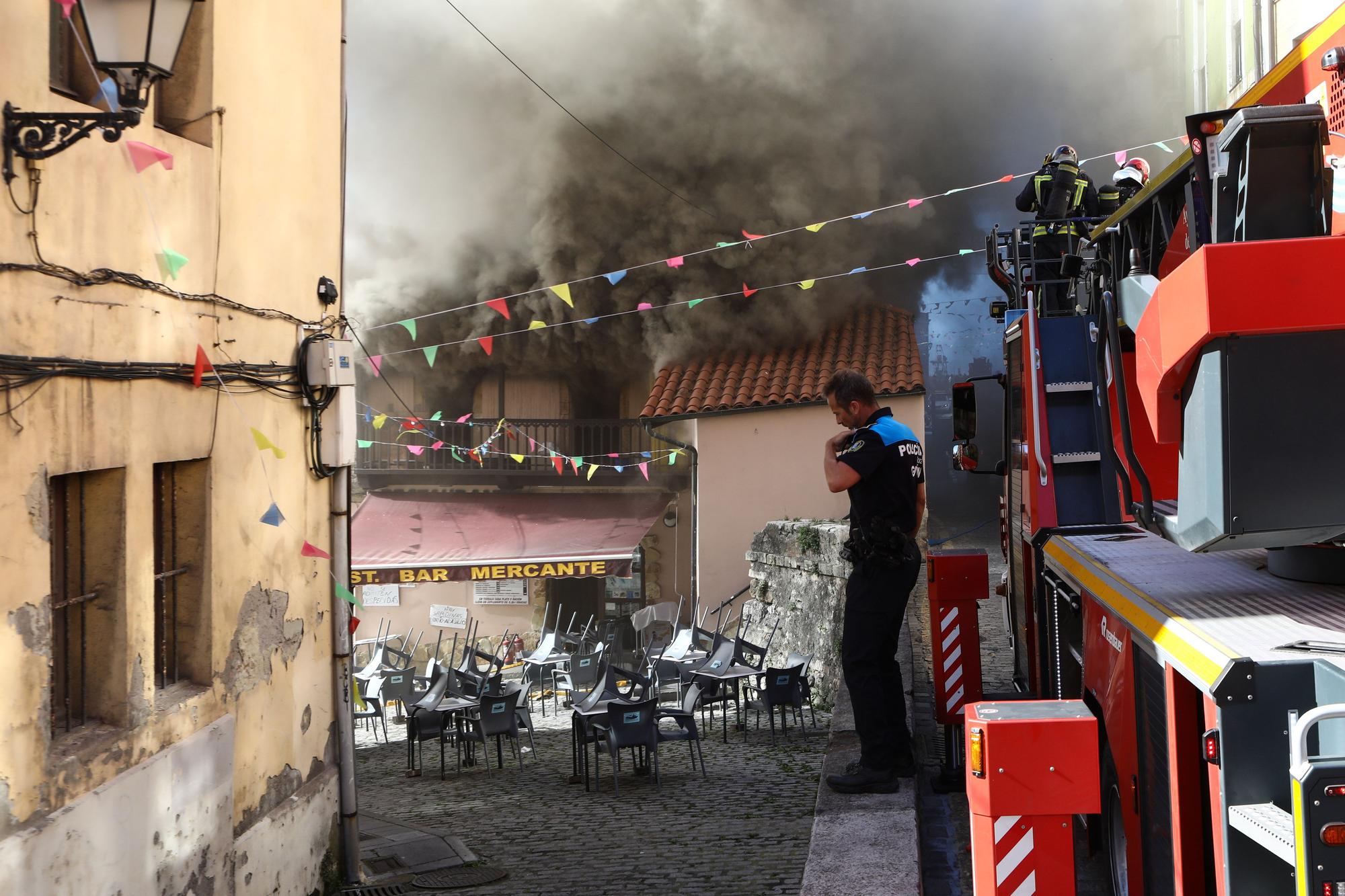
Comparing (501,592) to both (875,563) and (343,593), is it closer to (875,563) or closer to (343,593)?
(343,593)

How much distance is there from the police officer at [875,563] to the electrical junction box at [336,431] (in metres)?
2.87

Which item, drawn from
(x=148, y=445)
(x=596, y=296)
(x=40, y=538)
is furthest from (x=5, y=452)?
(x=596, y=296)

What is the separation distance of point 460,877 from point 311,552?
2.05m

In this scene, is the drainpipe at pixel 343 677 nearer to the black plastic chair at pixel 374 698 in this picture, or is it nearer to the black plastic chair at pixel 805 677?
the black plastic chair at pixel 805 677

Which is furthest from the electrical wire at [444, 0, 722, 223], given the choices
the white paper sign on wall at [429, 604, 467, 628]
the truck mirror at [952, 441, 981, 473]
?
the truck mirror at [952, 441, 981, 473]

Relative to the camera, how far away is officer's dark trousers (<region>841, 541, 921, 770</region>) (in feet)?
19.6

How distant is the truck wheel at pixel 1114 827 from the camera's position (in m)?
4.28

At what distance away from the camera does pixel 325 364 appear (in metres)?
6.73

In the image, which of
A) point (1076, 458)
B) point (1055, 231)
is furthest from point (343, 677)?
point (1055, 231)

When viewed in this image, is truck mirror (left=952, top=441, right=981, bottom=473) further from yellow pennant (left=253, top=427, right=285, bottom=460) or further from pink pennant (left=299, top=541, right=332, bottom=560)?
yellow pennant (left=253, top=427, right=285, bottom=460)

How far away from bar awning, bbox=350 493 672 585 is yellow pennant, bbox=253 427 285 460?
10.3 meters

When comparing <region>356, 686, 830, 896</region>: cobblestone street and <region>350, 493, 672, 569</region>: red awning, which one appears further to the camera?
<region>350, 493, 672, 569</region>: red awning

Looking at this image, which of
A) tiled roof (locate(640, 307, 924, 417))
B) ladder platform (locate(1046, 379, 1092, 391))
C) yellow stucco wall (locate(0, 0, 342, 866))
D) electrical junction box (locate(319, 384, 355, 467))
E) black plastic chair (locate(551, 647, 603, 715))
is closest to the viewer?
yellow stucco wall (locate(0, 0, 342, 866))

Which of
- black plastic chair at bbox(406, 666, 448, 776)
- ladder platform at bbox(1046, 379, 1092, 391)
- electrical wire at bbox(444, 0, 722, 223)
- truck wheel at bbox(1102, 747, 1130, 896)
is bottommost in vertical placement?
black plastic chair at bbox(406, 666, 448, 776)
